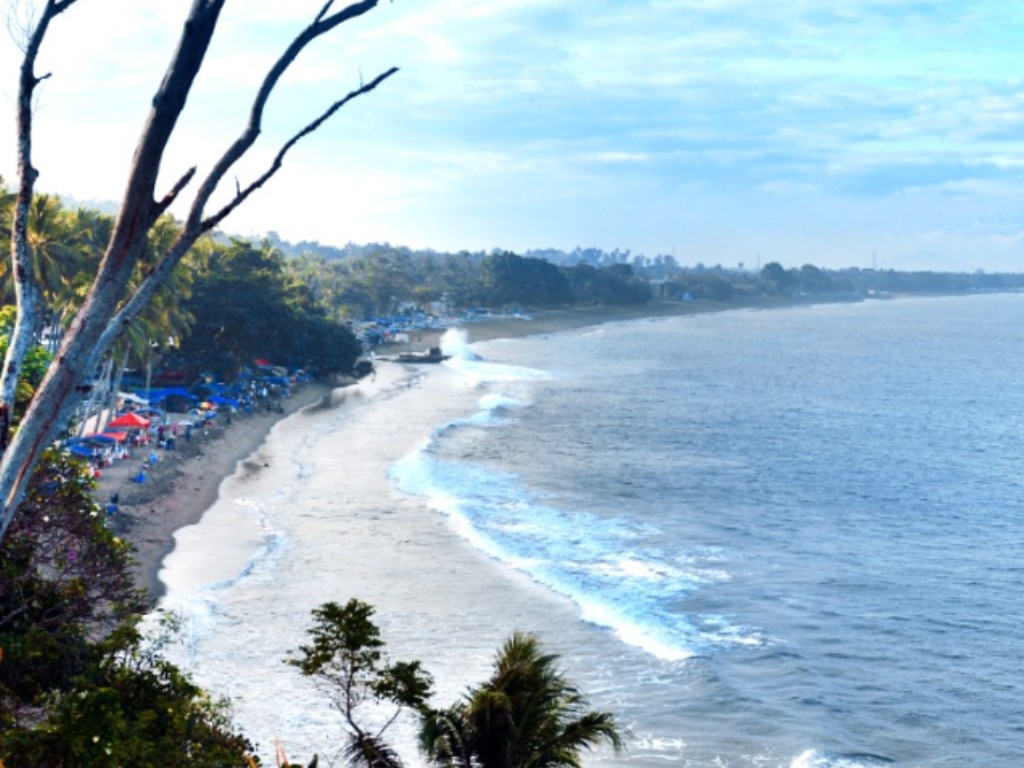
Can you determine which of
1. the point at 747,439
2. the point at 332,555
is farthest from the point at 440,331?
the point at 332,555

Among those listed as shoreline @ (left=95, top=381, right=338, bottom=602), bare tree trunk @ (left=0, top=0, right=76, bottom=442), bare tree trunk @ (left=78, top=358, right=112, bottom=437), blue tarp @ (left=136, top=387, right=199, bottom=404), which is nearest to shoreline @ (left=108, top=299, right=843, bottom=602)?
shoreline @ (left=95, top=381, right=338, bottom=602)

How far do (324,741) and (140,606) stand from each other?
7104 millimetres

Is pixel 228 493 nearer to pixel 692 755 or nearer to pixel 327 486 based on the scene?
pixel 327 486

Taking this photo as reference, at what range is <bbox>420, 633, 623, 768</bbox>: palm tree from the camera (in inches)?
481

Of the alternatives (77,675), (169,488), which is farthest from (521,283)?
(77,675)

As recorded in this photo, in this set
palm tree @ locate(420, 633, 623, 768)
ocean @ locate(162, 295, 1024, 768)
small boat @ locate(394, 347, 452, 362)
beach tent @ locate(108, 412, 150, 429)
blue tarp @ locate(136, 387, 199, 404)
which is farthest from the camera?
small boat @ locate(394, 347, 452, 362)

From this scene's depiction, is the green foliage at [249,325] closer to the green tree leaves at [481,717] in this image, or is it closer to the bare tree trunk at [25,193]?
the green tree leaves at [481,717]

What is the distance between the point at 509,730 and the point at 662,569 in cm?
2451

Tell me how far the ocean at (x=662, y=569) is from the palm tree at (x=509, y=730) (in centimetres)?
976

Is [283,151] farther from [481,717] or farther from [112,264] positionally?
[481,717]

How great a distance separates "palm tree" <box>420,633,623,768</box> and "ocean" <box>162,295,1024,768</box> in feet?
32.0

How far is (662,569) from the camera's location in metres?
36.1

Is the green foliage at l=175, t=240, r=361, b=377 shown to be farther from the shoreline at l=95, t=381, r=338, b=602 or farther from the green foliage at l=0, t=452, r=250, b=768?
the green foliage at l=0, t=452, r=250, b=768

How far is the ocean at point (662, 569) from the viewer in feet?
80.0
